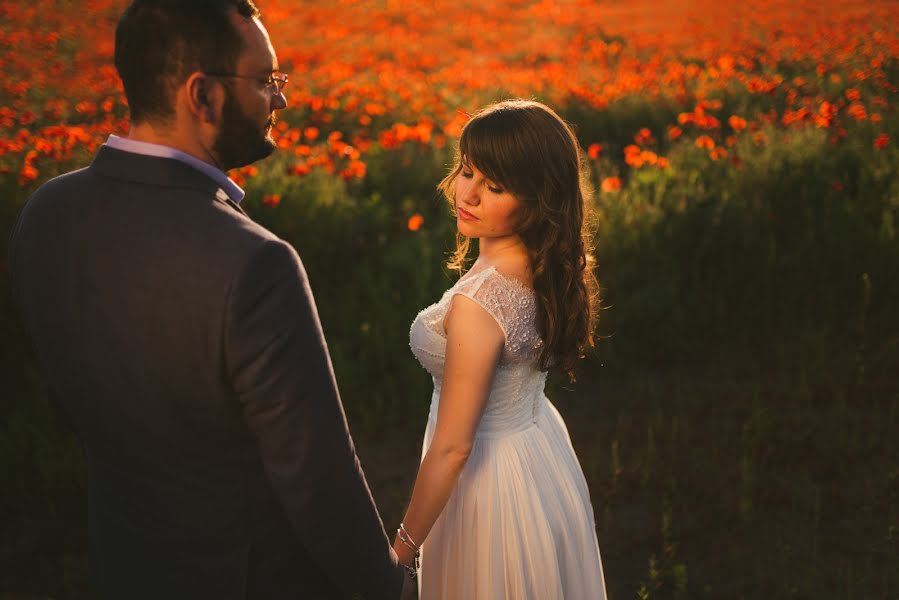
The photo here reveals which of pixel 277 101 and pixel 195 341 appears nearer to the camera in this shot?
pixel 195 341

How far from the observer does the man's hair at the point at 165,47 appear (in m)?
1.71

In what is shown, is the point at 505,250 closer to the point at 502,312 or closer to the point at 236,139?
the point at 502,312

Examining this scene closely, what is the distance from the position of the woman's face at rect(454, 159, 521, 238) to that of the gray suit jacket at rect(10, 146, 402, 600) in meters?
0.84

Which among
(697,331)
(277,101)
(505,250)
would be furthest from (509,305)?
(697,331)

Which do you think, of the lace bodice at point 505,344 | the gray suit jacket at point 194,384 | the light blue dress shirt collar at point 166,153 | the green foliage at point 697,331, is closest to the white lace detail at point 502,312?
the lace bodice at point 505,344

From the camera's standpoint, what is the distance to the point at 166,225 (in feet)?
5.40

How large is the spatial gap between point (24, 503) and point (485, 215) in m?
3.13

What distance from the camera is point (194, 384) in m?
1.68

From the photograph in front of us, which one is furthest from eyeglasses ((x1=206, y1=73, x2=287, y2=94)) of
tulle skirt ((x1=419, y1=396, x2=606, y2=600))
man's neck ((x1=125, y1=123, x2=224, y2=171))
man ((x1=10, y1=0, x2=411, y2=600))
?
tulle skirt ((x1=419, y1=396, x2=606, y2=600))

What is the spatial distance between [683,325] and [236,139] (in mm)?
3974

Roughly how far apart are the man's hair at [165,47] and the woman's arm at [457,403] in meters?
0.92

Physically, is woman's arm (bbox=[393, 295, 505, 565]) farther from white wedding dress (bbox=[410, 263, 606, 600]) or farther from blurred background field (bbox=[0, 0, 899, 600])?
blurred background field (bbox=[0, 0, 899, 600])

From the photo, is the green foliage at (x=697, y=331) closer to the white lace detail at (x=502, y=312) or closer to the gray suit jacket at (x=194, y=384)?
the white lace detail at (x=502, y=312)

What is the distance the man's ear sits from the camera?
1.73 metres
